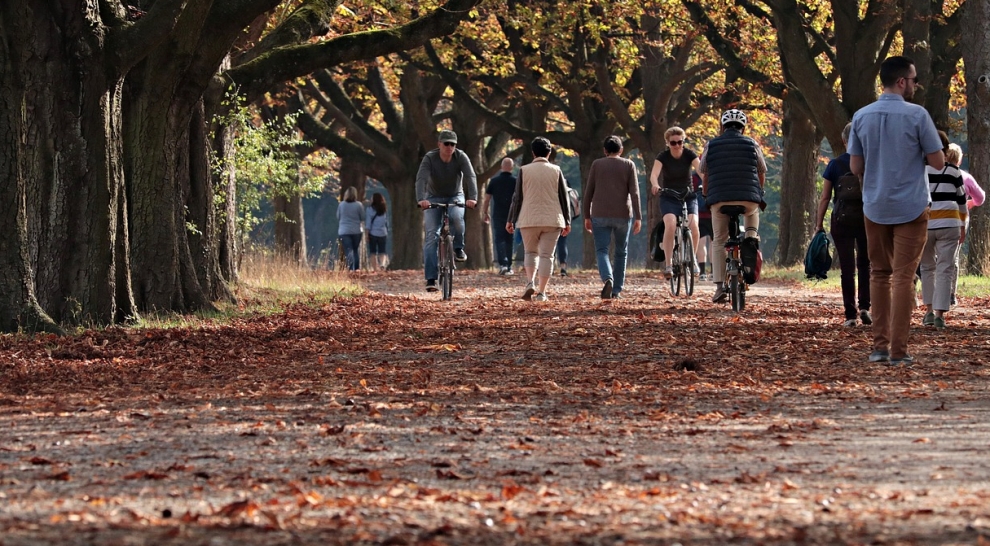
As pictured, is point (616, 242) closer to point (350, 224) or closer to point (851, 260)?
point (851, 260)

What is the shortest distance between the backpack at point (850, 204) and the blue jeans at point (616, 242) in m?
4.92

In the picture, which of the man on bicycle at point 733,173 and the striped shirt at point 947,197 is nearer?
the striped shirt at point 947,197

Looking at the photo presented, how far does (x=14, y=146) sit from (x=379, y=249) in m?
22.8

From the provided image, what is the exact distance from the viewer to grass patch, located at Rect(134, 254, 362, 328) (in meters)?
14.2

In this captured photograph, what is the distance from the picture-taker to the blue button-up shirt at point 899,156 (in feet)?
32.5

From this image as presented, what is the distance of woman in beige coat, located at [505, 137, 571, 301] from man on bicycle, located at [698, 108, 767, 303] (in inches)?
96.8

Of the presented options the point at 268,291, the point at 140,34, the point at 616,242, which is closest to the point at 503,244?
the point at 268,291

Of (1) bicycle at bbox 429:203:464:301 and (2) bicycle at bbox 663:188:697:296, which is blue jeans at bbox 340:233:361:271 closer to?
(1) bicycle at bbox 429:203:464:301

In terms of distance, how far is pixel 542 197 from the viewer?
17656 millimetres

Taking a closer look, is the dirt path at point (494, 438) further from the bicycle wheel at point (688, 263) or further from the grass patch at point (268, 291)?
the bicycle wheel at point (688, 263)

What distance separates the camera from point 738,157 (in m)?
15.2

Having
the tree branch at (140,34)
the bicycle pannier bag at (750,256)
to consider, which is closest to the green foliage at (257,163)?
the tree branch at (140,34)

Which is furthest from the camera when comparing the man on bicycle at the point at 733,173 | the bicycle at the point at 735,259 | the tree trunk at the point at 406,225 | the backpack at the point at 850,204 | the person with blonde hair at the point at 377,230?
the tree trunk at the point at 406,225

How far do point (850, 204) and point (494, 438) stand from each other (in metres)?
7.06
